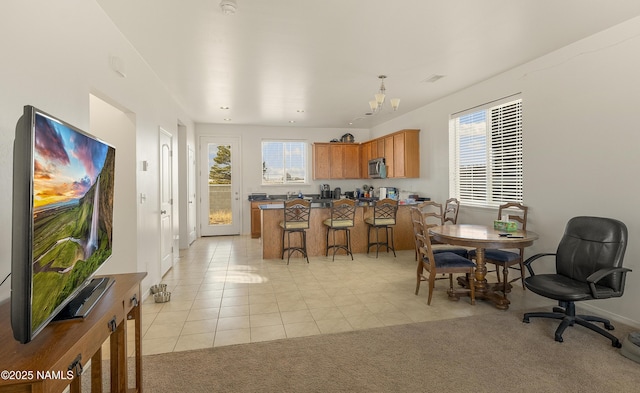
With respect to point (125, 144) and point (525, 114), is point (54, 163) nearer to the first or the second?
point (125, 144)

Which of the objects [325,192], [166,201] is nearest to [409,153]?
[325,192]

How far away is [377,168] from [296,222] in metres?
2.79

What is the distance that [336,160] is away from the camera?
26.7ft

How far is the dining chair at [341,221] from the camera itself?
17.4 feet

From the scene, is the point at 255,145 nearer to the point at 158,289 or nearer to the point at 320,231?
the point at 320,231

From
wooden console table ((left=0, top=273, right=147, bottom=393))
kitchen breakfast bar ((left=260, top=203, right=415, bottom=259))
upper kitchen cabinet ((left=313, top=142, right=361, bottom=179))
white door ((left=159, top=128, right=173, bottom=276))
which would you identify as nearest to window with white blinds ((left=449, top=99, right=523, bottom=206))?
kitchen breakfast bar ((left=260, top=203, right=415, bottom=259))

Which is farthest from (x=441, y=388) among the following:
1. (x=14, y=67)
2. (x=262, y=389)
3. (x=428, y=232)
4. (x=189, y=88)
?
(x=189, y=88)

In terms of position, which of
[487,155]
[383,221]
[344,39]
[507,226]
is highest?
[344,39]

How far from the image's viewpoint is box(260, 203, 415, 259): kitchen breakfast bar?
5.46 metres

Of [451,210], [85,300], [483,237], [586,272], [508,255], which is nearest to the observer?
[85,300]

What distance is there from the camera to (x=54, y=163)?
1125 mm

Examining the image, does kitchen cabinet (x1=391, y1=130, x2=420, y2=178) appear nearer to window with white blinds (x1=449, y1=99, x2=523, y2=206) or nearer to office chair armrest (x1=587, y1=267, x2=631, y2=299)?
window with white blinds (x1=449, y1=99, x2=523, y2=206)

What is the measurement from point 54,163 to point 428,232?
310 cm

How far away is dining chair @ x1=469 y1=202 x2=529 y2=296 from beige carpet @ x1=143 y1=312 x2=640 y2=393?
83 cm
